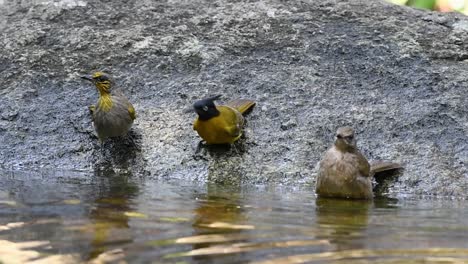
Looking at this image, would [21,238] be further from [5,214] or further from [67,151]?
[67,151]

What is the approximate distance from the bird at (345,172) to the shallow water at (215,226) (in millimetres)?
147

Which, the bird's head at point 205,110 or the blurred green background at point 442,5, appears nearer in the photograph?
the bird's head at point 205,110

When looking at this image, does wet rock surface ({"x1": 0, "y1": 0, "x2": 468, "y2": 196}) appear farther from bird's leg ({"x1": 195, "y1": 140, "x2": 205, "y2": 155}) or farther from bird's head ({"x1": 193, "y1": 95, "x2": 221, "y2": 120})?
bird's head ({"x1": 193, "y1": 95, "x2": 221, "y2": 120})

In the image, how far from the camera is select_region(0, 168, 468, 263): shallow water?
3.06m

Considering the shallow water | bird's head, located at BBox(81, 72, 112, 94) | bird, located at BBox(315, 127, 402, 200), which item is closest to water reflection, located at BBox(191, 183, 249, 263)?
the shallow water

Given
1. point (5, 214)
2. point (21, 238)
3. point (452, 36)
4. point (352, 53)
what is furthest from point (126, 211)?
point (452, 36)

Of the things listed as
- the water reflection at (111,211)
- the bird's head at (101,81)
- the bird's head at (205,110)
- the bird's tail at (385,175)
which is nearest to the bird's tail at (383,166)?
the bird's tail at (385,175)

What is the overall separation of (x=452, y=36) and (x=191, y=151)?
8.09ft

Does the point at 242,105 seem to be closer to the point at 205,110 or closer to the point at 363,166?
the point at 205,110

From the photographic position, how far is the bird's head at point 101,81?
21.3 ft

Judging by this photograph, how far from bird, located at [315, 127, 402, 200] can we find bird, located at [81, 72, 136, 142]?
1.56 m

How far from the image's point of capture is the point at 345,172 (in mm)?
5281

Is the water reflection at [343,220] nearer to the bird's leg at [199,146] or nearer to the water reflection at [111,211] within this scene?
the water reflection at [111,211]

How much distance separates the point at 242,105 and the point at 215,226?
2752 mm
